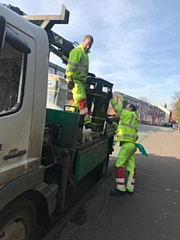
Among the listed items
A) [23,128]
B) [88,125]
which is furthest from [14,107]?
[88,125]

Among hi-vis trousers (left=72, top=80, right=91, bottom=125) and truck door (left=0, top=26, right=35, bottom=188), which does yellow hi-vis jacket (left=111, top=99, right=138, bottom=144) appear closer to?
hi-vis trousers (left=72, top=80, right=91, bottom=125)

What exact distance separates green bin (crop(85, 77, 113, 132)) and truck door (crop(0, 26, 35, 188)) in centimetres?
225

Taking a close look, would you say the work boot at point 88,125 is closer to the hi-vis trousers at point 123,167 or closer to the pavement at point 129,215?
the hi-vis trousers at point 123,167

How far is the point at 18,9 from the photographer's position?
333 cm

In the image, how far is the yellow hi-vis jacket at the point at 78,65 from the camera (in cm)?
399

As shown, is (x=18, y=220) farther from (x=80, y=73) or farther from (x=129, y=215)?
(x=80, y=73)

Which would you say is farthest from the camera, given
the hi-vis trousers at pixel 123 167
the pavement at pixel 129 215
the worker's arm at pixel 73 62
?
the hi-vis trousers at pixel 123 167

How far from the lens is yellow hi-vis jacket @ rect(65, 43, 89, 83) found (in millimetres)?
3994

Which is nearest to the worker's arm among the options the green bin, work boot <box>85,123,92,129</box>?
the green bin

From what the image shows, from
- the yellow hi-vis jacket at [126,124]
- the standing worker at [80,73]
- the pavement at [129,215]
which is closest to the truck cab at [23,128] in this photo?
the pavement at [129,215]

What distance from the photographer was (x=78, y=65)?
4062 mm

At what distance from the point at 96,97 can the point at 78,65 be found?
0.69 m

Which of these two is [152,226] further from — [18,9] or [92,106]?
[18,9]

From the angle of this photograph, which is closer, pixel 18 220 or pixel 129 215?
pixel 18 220
